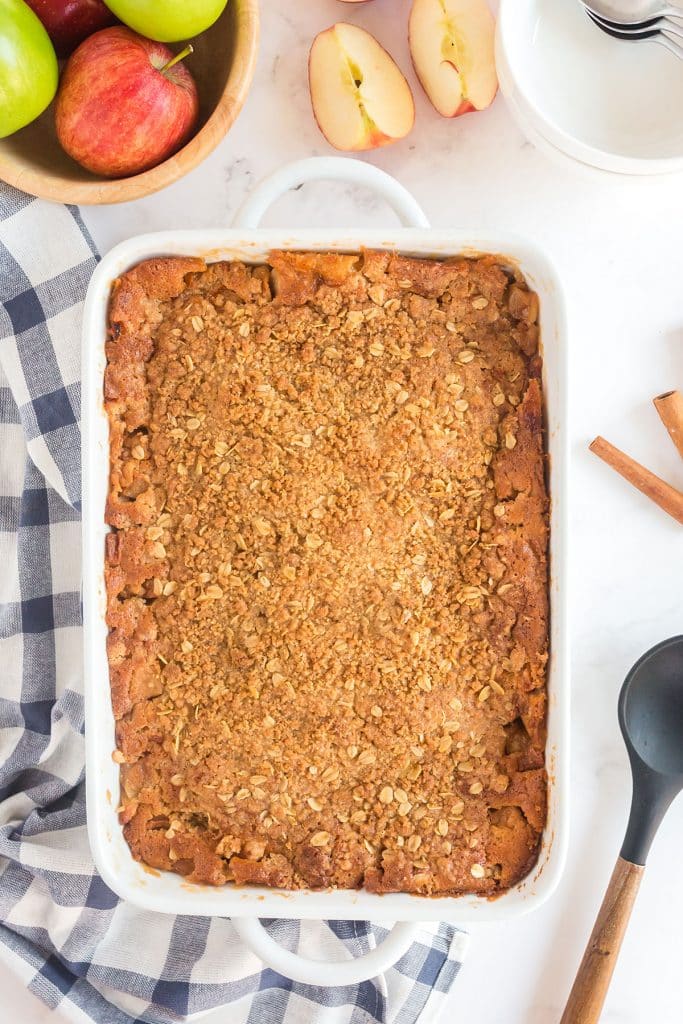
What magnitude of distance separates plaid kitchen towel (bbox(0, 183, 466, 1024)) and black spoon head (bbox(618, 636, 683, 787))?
1.29 feet

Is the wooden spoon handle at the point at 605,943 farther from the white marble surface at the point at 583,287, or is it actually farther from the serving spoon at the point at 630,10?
the serving spoon at the point at 630,10

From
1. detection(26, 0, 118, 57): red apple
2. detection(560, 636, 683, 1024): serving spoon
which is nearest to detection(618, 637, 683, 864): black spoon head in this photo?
detection(560, 636, 683, 1024): serving spoon

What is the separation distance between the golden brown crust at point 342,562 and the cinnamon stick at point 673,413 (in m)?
0.26

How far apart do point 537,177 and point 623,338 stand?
0.87 feet

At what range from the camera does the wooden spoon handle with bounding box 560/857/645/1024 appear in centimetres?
144

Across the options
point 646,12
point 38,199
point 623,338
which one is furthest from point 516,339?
point 38,199

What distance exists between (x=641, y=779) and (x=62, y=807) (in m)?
0.85

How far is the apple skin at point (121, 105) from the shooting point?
1270 mm

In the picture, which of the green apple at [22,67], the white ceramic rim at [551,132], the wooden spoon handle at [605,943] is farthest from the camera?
the wooden spoon handle at [605,943]

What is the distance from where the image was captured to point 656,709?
1.45 meters

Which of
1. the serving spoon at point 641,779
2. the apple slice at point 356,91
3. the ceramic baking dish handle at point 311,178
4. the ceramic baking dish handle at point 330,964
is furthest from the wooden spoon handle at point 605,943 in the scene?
the apple slice at point 356,91

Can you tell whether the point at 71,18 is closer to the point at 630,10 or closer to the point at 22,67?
the point at 22,67

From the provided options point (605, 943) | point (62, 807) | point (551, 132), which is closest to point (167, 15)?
point (551, 132)

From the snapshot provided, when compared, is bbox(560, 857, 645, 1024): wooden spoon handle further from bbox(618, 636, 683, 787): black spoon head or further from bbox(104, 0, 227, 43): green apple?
bbox(104, 0, 227, 43): green apple
